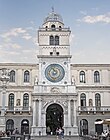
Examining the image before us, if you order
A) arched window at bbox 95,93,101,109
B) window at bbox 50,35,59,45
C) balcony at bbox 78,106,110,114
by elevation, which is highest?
window at bbox 50,35,59,45

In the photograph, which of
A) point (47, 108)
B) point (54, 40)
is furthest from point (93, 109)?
point (54, 40)

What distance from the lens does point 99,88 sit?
4862 cm

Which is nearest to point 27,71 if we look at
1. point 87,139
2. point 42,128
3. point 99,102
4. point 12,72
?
point 12,72

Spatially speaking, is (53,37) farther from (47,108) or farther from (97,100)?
(97,100)

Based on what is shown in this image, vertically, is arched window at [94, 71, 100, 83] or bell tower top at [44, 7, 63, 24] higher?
bell tower top at [44, 7, 63, 24]

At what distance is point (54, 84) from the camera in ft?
155

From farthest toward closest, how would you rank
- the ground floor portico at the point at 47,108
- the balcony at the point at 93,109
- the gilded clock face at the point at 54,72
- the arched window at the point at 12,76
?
1. the arched window at the point at 12,76
2. the gilded clock face at the point at 54,72
3. the balcony at the point at 93,109
4. the ground floor portico at the point at 47,108

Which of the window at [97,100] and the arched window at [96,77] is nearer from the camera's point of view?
the window at [97,100]

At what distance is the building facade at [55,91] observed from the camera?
45719 millimetres

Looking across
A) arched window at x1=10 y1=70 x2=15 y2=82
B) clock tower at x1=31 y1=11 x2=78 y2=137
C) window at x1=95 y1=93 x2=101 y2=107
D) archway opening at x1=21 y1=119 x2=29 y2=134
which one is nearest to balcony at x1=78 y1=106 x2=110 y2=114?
window at x1=95 y1=93 x2=101 y2=107

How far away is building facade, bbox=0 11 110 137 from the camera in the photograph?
4572 centimetres

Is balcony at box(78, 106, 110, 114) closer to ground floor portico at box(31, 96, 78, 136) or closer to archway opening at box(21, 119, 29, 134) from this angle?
ground floor portico at box(31, 96, 78, 136)

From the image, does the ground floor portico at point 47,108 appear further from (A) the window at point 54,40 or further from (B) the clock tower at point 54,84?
(A) the window at point 54,40

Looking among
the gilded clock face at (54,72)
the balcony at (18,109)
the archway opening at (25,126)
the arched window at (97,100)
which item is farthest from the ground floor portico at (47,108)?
the arched window at (97,100)
